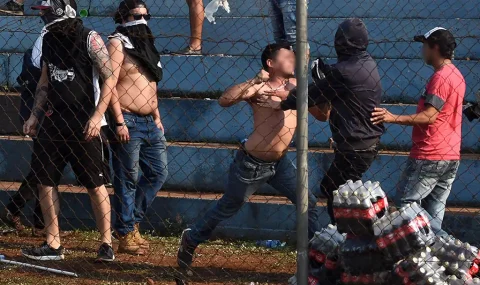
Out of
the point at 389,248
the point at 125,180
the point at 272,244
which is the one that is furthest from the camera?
the point at 272,244

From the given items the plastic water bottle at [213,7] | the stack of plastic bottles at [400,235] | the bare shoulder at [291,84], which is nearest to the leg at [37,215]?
the plastic water bottle at [213,7]

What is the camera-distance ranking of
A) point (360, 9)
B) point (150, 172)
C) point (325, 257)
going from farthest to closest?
1. point (360, 9)
2. point (150, 172)
3. point (325, 257)

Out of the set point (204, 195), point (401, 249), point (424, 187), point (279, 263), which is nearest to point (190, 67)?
point (204, 195)

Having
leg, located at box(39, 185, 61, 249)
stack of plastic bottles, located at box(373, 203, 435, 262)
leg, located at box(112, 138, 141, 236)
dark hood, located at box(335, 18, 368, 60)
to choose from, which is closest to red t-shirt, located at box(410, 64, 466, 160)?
dark hood, located at box(335, 18, 368, 60)

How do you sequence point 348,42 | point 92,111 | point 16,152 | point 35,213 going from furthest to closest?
point 16,152, point 35,213, point 92,111, point 348,42

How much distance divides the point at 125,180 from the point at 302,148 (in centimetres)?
226

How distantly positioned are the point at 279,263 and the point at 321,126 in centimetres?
167

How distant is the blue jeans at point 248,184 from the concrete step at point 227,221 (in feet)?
3.40

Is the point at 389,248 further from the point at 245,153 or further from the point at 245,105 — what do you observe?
the point at 245,105

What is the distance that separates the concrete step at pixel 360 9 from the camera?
8.85 meters

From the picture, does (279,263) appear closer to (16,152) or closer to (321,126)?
(321,126)

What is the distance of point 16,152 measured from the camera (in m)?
8.28

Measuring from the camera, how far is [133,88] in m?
6.79

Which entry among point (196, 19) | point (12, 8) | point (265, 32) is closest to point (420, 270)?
point (196, 19)
